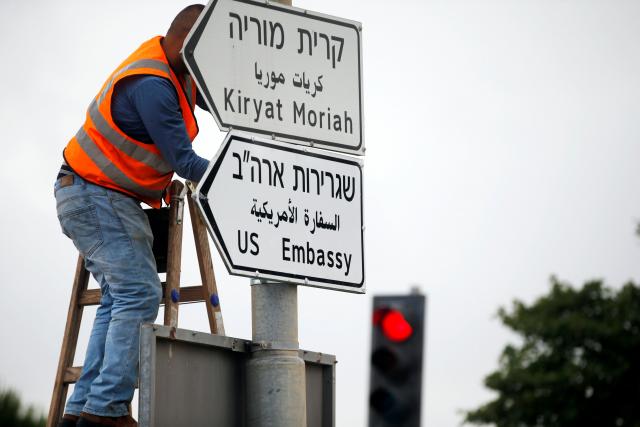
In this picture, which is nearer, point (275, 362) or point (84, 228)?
point (275, 362)

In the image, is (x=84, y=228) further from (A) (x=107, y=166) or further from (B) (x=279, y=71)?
(B) (x=279, y=71)

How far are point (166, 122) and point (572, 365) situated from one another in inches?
1513

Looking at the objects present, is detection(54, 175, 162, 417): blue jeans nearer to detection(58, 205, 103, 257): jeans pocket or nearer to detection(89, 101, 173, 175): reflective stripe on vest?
detection(58, 205, 103, 257): jeans pocket

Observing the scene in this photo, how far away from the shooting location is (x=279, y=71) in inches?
201

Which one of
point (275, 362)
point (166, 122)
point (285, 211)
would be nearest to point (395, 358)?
point (275, 362)

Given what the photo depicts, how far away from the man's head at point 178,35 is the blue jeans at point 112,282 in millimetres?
617

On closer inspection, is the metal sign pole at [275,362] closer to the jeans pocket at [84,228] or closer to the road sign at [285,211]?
the road sign at [285,211]

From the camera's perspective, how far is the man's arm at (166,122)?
5203 mm

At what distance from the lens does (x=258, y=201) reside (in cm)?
485

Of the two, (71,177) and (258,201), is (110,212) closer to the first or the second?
(71,177)

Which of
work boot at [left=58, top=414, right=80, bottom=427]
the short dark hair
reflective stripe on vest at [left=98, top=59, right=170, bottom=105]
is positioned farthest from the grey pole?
the short dark hair

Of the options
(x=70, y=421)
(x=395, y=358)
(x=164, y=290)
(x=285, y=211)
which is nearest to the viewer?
(x=395, y=358)

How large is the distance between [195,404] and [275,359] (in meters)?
0.36

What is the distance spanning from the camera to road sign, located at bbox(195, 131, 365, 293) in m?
4.73
